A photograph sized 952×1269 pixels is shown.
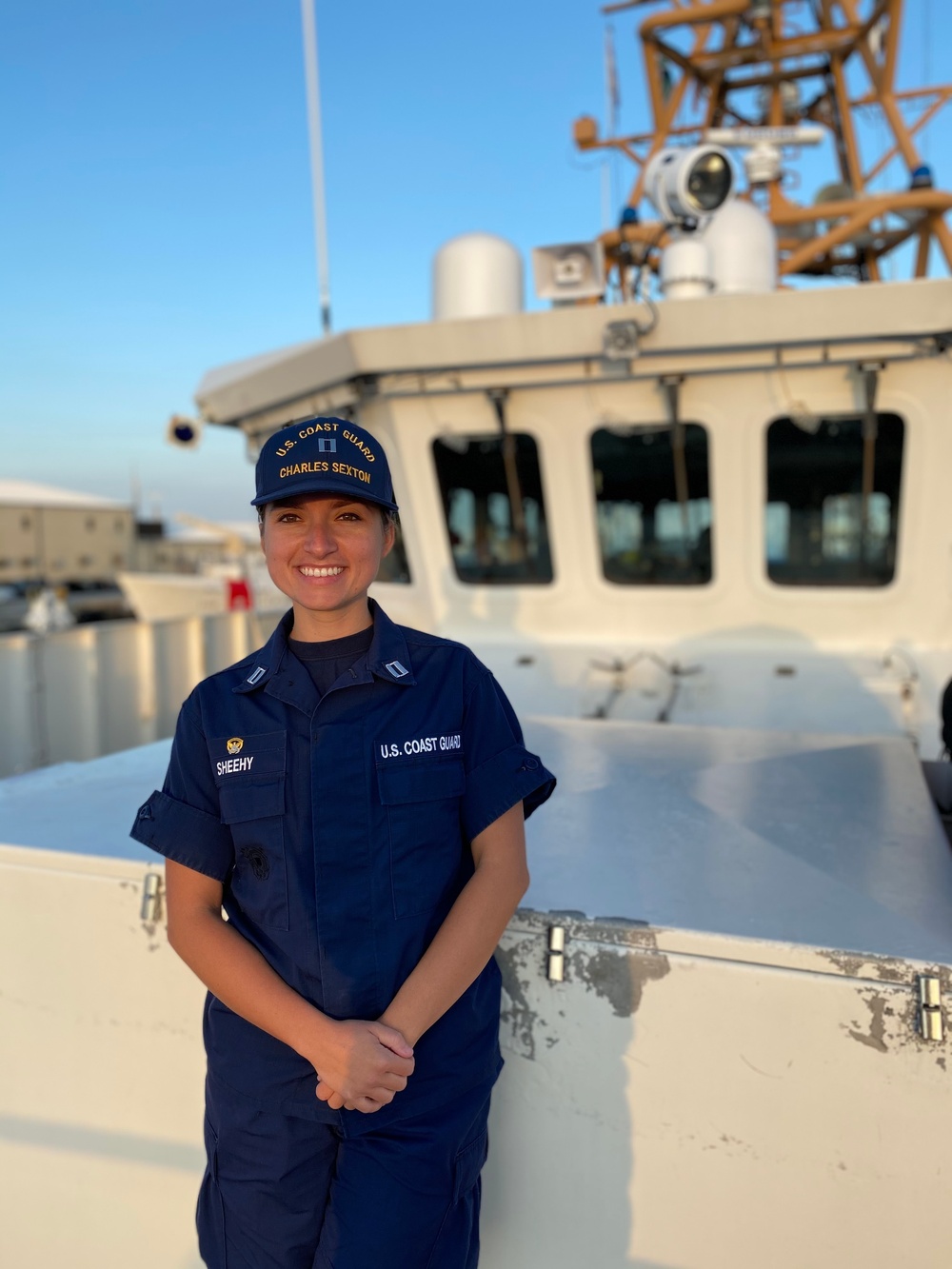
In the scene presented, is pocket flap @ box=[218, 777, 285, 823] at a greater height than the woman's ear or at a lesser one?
lesser

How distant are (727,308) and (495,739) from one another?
3.22m

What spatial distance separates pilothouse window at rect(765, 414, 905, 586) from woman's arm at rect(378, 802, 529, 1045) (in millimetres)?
3518

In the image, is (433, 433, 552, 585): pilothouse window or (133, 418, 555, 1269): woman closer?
(133, 418, 555, 1269): woman

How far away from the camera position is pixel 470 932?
157 centimetres

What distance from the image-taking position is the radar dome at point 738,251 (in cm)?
515

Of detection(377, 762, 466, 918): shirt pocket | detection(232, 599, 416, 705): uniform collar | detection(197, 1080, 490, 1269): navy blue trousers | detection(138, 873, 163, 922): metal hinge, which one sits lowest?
detection(197, 1080, 490, 1269): navy blue trousers

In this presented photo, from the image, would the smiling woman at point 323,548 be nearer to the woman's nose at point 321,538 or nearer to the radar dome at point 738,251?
the woman's nose at point 321,538

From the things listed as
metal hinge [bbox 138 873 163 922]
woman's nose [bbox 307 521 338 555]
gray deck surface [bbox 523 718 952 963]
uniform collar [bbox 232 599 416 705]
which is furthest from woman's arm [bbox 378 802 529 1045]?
metal hinge [bbox 138 873 163 922]

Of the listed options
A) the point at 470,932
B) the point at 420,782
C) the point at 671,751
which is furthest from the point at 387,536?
the point at 671,751

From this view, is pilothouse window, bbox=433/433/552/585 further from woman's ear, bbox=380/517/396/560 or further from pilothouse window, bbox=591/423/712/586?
woman's ear, bbox=380/517/396/560

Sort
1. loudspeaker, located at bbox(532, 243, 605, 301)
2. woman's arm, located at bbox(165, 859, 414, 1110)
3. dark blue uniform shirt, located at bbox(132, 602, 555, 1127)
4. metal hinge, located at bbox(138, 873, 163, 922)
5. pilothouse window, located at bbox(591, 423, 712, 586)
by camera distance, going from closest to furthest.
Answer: woman's arm, located at bbox(165, 859, 414, 1110)
dark blue uniform shirt, located at bbox(132, 602, 555, 1127)
metal hinge, located at bbox(138, 873, 163, 922)
pilothouse window, located at bbox(591, 423, 712, 586)
loudspeaker, located at bbox(532, 243, 605, 301)

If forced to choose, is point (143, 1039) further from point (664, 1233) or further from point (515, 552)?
point (515, 552)

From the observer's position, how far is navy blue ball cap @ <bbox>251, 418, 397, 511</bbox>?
1.59 meters

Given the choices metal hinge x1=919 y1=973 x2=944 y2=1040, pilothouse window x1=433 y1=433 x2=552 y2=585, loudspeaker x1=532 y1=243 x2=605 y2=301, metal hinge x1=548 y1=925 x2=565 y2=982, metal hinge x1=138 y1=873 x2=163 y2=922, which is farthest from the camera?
pilothouse window x1=433 y1=433 x2=552 y2=585
